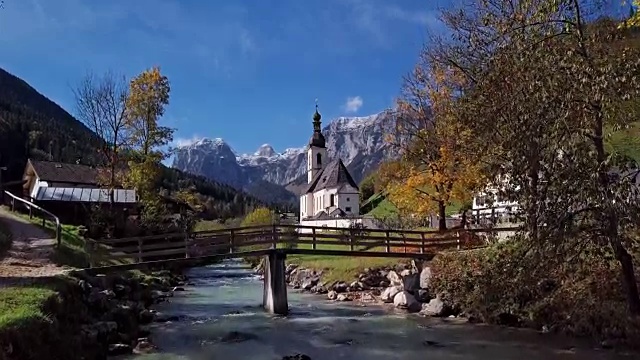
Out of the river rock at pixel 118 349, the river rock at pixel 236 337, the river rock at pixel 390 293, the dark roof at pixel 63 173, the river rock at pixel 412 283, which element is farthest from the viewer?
the dark roof at pixel 63 173

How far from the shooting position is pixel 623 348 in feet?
51.8

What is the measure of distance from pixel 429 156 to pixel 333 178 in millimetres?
66998

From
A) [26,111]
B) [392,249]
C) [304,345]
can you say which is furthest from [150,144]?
[26,111]

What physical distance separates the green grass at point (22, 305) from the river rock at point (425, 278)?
16.2 meters

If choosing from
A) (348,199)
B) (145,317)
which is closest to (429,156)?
(145,317)

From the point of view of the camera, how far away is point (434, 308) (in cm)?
2339

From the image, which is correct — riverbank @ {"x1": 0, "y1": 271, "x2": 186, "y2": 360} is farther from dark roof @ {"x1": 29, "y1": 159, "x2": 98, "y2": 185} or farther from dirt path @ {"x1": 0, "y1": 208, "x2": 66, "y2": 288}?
dark roof @ {"x1": 29, "y1": 159, "x2": 98, "y2": 185}

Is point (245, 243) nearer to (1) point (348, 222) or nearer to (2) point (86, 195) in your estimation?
(2) point (86, 195)

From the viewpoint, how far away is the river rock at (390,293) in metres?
27.5

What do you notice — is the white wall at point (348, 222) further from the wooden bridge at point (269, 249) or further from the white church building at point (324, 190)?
the wooden bridge at point (269, 249)

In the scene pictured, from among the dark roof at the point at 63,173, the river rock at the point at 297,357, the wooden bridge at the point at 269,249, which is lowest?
the river rock at the point at 297,357

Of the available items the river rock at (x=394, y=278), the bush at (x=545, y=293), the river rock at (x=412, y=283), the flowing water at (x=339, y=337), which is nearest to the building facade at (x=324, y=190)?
the river rock at (x=394, y=278)

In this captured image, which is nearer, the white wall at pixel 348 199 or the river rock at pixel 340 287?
the river rock at pixel 340 287

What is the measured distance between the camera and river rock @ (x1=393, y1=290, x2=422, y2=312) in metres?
24.8
